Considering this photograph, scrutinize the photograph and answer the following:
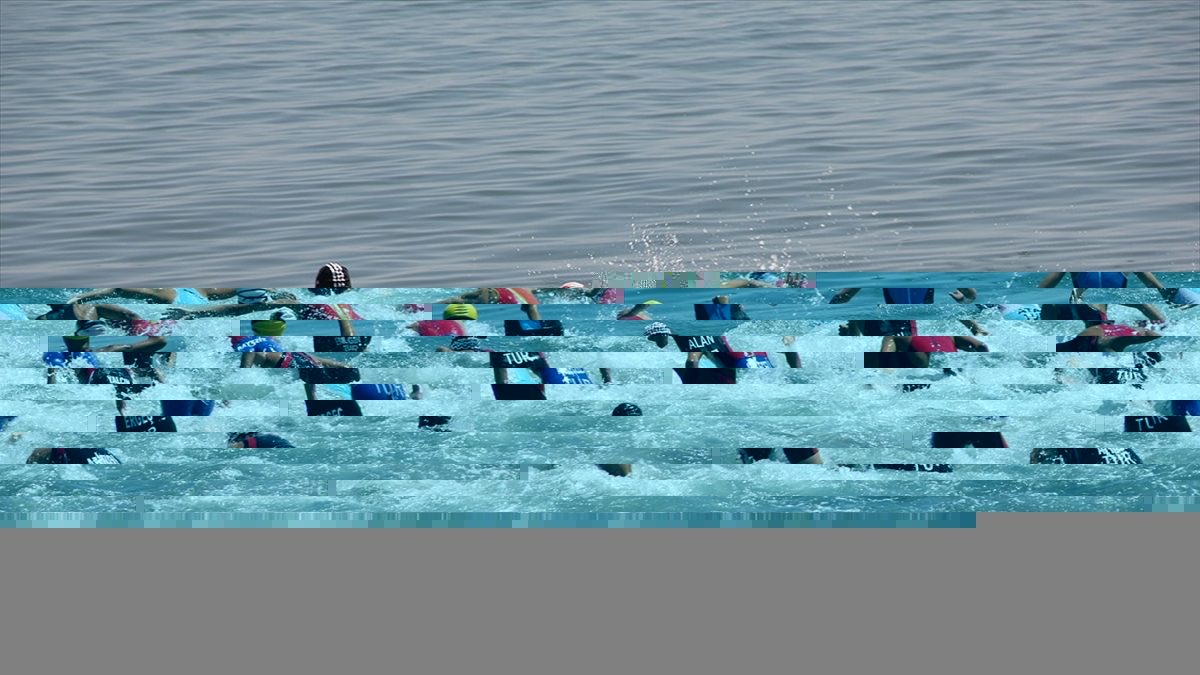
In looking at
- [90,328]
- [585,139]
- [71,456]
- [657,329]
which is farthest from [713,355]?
[585,139]

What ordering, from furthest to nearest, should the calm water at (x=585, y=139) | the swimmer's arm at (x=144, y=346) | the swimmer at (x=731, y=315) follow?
1. the calm water at (x=585, y=139)
2. the swimmer's arm at (x=144, y=346)
3. the swimmer at (x=731, y=315)

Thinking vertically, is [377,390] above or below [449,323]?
below

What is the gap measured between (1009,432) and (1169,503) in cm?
52

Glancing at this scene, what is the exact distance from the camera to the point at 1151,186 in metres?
10.1

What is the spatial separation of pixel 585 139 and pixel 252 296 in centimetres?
726

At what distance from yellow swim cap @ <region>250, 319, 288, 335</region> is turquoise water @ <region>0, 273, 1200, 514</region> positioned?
0.03 m

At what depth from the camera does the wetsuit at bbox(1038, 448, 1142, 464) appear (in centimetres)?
459

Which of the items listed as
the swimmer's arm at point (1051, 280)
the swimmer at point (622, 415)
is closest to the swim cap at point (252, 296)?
the swimmer at point (622, 415)

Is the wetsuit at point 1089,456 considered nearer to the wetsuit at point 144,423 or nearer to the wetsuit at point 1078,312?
the wetsuit at point 1078,312

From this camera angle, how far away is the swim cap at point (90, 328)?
15.4ft

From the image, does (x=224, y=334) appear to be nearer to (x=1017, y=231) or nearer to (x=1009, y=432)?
(x=1009, y=432)

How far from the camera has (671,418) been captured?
4.64m

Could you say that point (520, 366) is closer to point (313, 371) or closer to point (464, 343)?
point (464, 343)

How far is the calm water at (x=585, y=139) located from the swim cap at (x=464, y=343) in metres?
3.98
